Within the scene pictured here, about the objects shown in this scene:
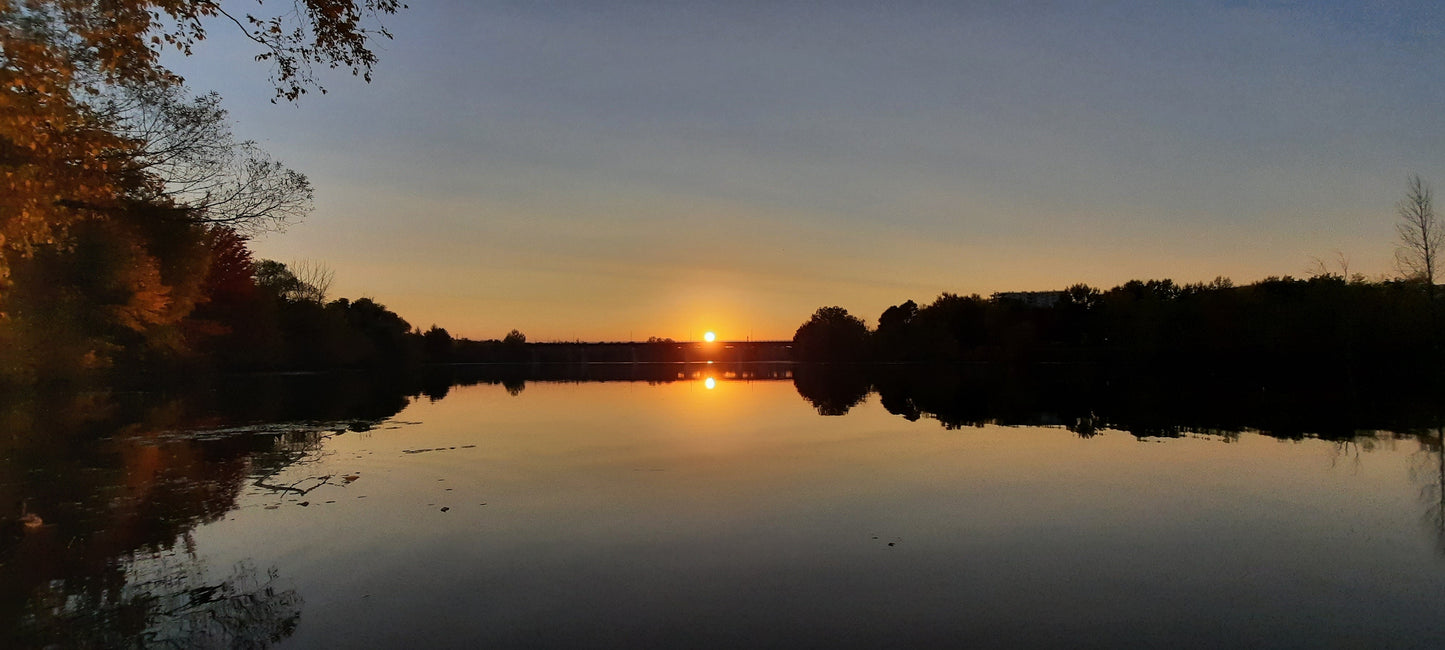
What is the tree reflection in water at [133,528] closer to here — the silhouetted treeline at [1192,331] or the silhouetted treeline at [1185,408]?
the silhouetted treeline at [1185,408]

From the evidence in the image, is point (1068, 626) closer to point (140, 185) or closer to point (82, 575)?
point (82, 575)

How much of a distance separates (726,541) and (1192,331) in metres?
103

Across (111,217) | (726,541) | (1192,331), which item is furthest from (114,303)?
(1192,331)

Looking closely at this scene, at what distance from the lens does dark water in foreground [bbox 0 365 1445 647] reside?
27.1 ft

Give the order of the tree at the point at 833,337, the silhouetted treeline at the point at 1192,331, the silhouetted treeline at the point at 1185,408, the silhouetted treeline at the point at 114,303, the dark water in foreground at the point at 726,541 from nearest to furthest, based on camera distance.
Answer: the dark water in foreground at the point at 726,541, the silhouetted treeline at the point at 1185,408, the silhouetted treeline at the point at 114,303, the silhouetted treeline at the point at 1192,331, the tree at the point at 833,337

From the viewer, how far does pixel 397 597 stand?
9.27 metres

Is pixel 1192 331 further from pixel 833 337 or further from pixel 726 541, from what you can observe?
pixel 726 541

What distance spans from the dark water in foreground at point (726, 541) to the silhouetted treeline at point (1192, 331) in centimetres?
5683

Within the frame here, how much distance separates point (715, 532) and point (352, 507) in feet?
22.9

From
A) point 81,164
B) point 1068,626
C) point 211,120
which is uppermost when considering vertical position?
point 211,120

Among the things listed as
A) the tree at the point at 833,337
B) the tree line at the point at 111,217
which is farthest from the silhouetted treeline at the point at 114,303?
the tree at the point at 833,337

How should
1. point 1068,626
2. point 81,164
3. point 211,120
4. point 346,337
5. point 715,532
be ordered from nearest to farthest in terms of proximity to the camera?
point 1068,626, point 715,532, point 81,164, point 211,120, point 346,337

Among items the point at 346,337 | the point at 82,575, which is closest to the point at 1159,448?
the point at 82,575

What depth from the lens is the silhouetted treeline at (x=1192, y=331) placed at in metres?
69.9
